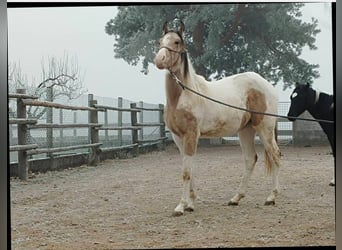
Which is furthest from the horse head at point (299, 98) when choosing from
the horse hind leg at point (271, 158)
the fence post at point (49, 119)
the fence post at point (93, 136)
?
the fence post at point (49, 119)

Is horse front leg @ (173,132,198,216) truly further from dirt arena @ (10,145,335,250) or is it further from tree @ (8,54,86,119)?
tree @ (8,54,86,119)

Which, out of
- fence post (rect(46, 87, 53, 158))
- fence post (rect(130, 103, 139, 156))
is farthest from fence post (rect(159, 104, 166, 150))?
fence post (rect(46, 87, 53, 158))

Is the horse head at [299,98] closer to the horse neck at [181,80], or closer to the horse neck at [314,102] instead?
the horse neck at [314,102]

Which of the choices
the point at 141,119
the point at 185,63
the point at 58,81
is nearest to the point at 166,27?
the point at 185,63

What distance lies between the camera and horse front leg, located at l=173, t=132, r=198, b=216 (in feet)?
8.88

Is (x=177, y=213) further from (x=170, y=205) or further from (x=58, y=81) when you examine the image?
(x=58, y=81)

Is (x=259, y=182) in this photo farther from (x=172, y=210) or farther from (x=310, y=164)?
(x=172, y=210)

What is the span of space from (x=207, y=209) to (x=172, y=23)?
98 cm

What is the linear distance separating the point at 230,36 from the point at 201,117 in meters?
0.45

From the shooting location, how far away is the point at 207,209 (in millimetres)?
2717

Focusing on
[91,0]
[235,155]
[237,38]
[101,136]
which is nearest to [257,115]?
[235,155]

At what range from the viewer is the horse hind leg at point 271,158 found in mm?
2729

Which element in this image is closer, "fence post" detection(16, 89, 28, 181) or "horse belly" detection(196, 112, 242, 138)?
"fence post" detection(16, 89, 28, 181)

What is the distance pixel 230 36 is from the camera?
2740 mm
